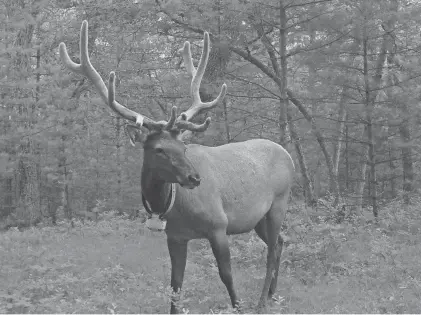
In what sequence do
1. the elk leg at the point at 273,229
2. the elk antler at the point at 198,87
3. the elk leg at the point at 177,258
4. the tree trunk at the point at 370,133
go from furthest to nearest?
1. the tree trunk at the point at 370,133
2. the elk leg at the point at 273,229
3. the elk antler at the point at 198,87
4. the elk leg at the point at 177,258

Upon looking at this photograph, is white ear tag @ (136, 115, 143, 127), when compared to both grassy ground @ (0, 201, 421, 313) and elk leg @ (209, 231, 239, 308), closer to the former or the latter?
elk leg @ (209, 231, 239, 308)

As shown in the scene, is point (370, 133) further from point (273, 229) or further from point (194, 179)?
point (194, 179)

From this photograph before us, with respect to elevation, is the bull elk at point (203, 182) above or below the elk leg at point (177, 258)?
above

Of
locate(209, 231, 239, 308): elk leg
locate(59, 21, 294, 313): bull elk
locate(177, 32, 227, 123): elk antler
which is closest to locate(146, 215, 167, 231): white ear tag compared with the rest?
locate(59, 21, 294, 313): bull elk

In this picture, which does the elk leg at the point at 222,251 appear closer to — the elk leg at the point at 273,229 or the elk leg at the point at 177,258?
the elk leg at the point at 177,258

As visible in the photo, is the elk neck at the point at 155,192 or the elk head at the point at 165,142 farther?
the elk neck at the point at 155,192

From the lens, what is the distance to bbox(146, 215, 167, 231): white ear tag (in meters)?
4.76

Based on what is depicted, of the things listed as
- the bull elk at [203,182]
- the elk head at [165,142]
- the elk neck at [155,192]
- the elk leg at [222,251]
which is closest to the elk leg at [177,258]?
the bull elk at [203,182]

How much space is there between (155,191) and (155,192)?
0.03 feet

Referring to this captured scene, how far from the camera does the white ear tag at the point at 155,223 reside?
4758 millimetres

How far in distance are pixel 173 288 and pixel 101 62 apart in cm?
823

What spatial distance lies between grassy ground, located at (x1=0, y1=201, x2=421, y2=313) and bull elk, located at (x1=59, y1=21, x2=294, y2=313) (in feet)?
1.65

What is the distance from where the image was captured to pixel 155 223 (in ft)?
15.7

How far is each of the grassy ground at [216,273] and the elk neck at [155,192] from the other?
35.3 inches
